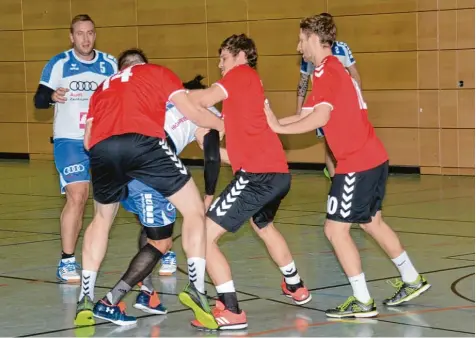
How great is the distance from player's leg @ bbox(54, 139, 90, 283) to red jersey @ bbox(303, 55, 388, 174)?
91.5 inches

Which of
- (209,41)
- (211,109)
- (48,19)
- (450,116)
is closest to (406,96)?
(450,116)

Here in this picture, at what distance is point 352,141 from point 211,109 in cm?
100

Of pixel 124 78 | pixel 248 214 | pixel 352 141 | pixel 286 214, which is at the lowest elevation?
pixel 286 214

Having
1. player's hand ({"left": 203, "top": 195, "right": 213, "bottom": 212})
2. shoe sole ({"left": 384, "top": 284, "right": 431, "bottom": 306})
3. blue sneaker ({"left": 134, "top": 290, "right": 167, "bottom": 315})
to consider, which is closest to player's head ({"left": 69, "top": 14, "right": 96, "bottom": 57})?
player's hand ({"left": 203, "top": 195, "right": 213, "bottom": 212})

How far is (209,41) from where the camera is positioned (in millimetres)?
16266

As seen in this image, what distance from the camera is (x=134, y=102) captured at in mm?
5996

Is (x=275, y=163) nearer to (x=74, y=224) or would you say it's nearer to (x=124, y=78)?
(x=124, y=78)

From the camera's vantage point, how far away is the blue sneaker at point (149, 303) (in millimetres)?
6387

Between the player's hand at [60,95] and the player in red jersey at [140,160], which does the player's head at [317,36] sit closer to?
the player in red jersey at [140,160]

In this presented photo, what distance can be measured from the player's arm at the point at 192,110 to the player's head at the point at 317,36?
2.32 feet

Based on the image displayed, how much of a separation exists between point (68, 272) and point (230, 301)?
1.99m

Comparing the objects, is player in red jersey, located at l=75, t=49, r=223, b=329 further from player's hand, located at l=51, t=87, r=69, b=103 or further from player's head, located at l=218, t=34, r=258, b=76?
player's hand, located at l=51, t=87, r=69, b=103

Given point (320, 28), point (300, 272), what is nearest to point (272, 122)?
point (320, 28)

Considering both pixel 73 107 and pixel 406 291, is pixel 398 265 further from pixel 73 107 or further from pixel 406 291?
pixel 73 107
